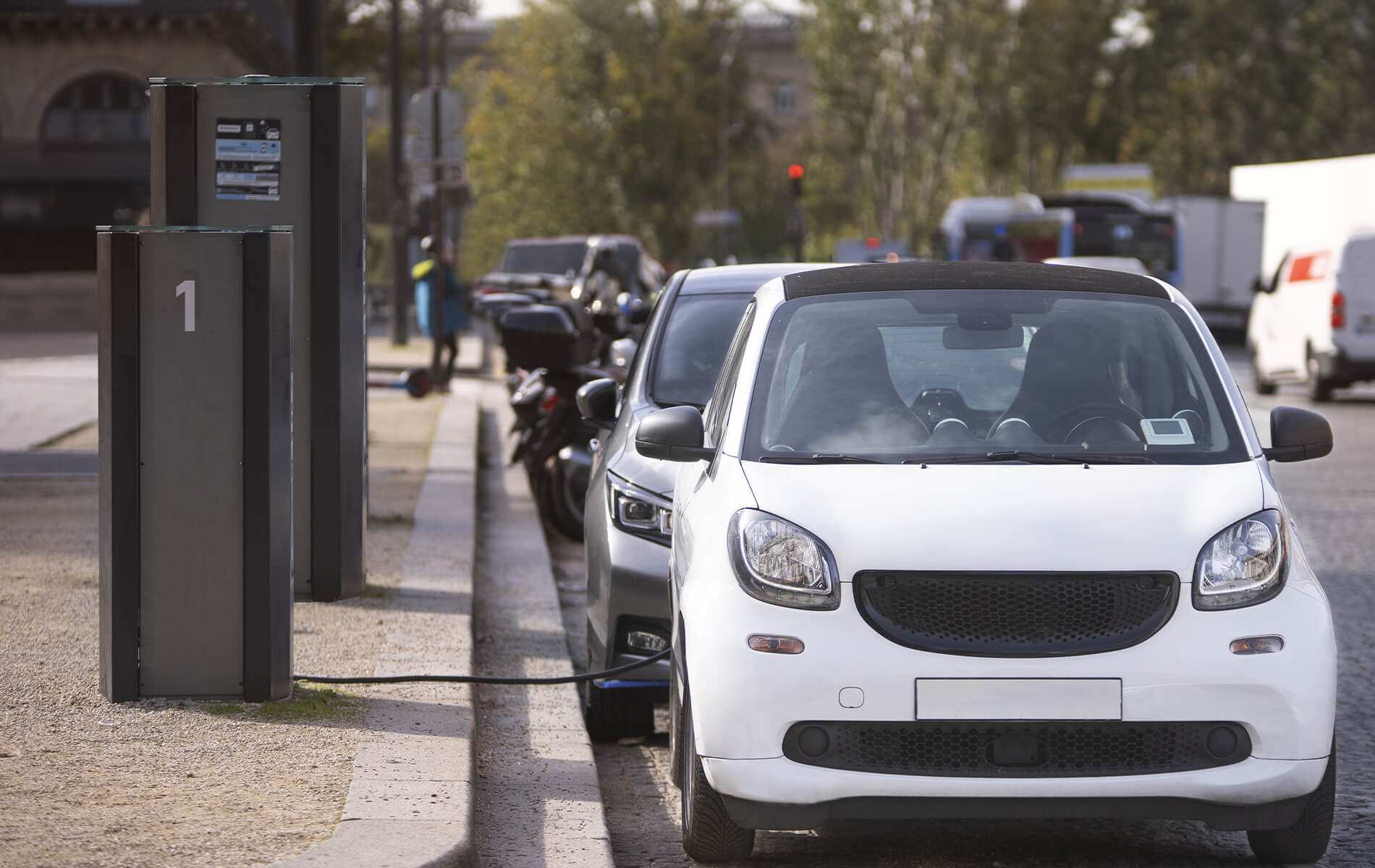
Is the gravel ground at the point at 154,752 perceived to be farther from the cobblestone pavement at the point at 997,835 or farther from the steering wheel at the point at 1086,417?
the steering wheel at the point at 1086,417

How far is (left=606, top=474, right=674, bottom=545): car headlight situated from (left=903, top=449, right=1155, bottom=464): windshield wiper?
62.5 inches

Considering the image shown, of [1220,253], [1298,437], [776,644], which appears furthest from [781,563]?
[1220,253]

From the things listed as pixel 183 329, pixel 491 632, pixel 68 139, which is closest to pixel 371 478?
pixel 491 632

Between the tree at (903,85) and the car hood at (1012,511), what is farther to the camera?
the tree at (903,85)

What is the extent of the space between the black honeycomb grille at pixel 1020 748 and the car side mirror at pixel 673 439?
106cm

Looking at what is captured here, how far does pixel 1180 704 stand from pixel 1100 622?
255 millimetres

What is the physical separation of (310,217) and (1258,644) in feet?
16.3

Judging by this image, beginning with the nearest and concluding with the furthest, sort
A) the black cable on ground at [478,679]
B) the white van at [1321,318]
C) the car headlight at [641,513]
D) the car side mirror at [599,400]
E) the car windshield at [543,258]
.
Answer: the black cable on ground at [478,679]
the car headlight at [641,513]
the car side mirror at [599,400]
the white van at [1321,318]
the car windshield at [543,258]

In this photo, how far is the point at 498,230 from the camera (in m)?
75.4

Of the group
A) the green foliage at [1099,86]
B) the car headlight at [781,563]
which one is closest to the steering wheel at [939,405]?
the car headlight at [781,563]

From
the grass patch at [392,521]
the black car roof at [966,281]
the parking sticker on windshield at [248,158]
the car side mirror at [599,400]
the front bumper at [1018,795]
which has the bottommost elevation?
the grass patch at [392,521]

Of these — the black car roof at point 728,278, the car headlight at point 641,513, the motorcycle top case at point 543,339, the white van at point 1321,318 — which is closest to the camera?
the car headlight at point 641,513

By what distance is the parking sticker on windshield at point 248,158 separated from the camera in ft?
27.9

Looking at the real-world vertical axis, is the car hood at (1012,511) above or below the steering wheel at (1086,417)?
below
